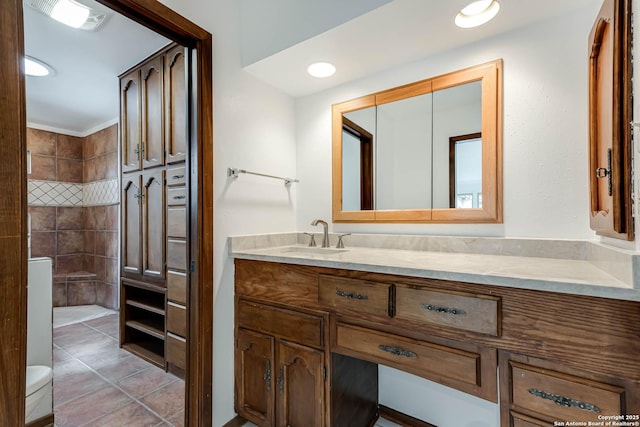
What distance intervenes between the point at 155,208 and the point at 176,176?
1.26 ft

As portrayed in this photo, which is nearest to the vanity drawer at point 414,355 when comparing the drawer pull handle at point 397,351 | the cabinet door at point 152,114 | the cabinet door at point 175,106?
the drawer pull handle at point 397,351

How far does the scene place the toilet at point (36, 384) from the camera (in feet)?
4.57

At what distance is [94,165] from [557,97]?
15.8ft

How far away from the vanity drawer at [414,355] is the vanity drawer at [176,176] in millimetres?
1473

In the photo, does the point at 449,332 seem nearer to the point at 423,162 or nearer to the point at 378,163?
the point at 423,162

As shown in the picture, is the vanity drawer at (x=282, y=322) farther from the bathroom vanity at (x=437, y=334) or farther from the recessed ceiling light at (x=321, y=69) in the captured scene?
the recessed ceiling light at (x=321, y=69)

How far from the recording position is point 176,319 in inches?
83.1

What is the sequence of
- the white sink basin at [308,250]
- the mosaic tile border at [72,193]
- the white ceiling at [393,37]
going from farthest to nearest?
the mosaic tile border at [72,193] → the white sink basin at [308,250] → the white ceiling at [393,37]

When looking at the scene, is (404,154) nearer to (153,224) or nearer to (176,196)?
(176,196)

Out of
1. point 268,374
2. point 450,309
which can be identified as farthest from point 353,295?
point 268,374

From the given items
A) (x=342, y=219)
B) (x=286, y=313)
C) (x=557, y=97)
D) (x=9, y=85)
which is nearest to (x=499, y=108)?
(x=557, y=97)

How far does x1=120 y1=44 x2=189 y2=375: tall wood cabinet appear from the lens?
209 centimetres

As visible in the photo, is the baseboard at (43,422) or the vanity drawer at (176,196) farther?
the vanity drawer at (176,196)

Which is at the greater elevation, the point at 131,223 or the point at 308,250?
the point at 131,223
